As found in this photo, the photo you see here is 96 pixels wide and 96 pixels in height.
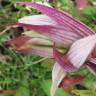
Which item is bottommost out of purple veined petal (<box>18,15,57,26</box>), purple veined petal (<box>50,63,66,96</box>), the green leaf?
the green leaf

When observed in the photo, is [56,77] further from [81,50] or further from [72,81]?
[72,81]

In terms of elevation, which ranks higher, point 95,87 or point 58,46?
point 58,46

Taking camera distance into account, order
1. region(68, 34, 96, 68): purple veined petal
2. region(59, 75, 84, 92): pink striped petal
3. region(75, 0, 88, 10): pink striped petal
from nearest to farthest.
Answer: region(68, 34, 96, 68): purple veined petal → region(59, 75, 84, 92): pink striped petal → region(75, 0, 88, 10): pink striped petal

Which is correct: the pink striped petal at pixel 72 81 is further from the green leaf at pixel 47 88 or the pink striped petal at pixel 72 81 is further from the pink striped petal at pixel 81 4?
the pink striped petal at pixel 81 4

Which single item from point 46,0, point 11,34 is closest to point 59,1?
point 46,0

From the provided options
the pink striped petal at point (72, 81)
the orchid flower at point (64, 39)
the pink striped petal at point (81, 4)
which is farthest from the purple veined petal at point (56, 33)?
the pink striped petal at point (81, 4)

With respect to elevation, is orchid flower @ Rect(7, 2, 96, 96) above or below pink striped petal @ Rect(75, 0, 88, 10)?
above

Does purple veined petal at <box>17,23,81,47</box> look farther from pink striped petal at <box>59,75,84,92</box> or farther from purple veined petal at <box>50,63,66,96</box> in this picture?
pink striped petal at <box>59,75,84,92</box>

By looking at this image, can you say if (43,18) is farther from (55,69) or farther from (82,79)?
(82,79)

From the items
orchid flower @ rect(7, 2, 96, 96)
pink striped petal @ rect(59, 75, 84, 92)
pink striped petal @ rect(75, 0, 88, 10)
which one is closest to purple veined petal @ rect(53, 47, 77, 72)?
orchid flower @ rect(7, 2, 96, 96)
